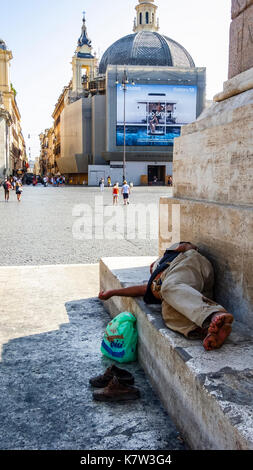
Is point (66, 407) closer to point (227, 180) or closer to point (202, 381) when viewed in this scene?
point (202, 381)

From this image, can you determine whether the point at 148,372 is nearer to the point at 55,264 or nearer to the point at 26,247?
the point at 55,264

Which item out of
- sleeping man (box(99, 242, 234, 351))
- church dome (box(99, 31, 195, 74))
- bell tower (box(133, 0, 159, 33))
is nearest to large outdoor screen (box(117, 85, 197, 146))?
church dome (box(99, 31, 195, 74))

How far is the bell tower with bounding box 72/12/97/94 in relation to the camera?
208 ft

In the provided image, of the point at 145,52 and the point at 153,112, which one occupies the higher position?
the point at 145,52

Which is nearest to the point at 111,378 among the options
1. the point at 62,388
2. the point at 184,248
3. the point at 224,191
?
the point at 62,388

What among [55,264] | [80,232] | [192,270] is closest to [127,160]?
[80,232]

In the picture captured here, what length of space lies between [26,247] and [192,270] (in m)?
5.78

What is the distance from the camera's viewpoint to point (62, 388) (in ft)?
9.29

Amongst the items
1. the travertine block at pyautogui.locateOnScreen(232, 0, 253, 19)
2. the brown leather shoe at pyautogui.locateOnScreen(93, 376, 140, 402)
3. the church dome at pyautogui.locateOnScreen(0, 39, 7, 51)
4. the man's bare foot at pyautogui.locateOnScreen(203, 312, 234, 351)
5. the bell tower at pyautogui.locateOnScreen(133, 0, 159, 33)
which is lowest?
the brown leather shoe at pyautogui.locateOnScreen(93, 376, 140, 402)

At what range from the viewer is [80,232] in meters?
10.6

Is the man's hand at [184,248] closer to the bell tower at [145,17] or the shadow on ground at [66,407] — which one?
the shadow on ground at [66,407]

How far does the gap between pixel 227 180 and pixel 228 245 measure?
511 mm

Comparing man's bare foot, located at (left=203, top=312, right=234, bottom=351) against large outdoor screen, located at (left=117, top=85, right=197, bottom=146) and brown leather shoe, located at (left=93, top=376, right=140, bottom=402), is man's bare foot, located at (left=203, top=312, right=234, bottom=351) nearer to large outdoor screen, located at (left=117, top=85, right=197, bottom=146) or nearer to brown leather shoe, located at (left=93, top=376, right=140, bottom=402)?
brown leather shoe, located at (left=93, top=376, right=140, bottom=402)

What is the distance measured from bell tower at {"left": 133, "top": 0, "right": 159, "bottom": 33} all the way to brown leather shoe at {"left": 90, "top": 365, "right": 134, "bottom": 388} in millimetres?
73317
